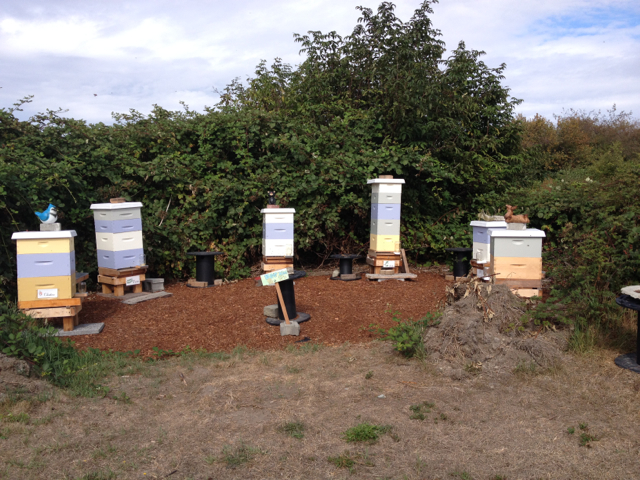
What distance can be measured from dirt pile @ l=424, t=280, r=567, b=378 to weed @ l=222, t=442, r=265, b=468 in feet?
6.46

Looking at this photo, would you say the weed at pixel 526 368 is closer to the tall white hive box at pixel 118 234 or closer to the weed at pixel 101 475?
the weed at pixel 101 475

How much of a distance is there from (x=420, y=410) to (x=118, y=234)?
16.9 feet

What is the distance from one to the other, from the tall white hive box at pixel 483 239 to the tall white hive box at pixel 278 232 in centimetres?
291

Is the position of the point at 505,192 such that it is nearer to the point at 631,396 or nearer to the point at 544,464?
the point at 631,396

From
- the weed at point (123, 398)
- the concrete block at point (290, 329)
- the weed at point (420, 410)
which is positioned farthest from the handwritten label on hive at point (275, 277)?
the weed at point (420, 410)

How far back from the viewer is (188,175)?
900cm

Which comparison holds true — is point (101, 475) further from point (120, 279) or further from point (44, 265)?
point (120, 279)

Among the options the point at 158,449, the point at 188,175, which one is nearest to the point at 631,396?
the point at 158,449

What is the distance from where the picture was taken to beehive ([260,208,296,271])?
27.0ft

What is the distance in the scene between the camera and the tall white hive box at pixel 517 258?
6000 mm

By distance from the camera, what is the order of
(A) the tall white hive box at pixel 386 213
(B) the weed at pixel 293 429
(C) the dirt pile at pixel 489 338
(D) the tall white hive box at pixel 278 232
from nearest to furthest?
1. (B) the weed at pixel 293 429
2. (C) the dirt pile at pixel 489 338
3. (D) the tall white hive box at pixel 278 232
4. (A) the tall white hive box at pixel 386 213

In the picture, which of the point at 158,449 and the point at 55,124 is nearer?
the point at 158,449

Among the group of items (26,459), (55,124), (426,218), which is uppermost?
(55,124)

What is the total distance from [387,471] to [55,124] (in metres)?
7.58
